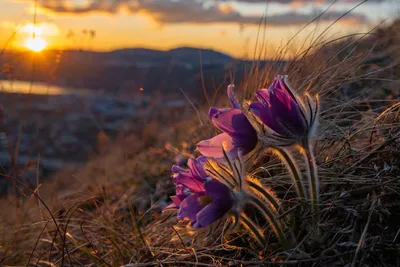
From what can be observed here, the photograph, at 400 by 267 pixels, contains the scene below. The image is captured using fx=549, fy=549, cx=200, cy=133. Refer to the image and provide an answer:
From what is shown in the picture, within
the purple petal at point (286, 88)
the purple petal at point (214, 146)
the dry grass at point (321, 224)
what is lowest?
the dry grass at point (321, 224)

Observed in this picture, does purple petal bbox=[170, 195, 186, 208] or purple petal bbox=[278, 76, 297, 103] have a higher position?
purple petal bbox=[278, 76, 297, 103]

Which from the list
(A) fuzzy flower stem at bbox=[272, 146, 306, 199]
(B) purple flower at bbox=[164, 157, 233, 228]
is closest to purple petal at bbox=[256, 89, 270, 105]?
(A) fuzzy flower stem at bbox=[272, 146, 306, 199]

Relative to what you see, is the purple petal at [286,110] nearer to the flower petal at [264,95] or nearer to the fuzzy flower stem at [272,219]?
the flower petal at [264,95]

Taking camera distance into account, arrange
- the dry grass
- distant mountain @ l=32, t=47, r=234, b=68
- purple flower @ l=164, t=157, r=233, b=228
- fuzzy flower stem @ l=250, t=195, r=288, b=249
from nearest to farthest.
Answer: purple flower @ l=164, t=157, r=233, b=228
fuzzy flower stem @ l=250, t=195, r=288, b=249
the dry grass
distant mountain @ l=32, t=47, r=234, b=68

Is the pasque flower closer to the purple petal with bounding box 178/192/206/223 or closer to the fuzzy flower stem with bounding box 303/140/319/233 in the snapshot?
the fuzzy flower stem with bounding box 303/140/319/233

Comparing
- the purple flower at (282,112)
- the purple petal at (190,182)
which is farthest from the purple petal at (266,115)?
the purple petal at (190,182)

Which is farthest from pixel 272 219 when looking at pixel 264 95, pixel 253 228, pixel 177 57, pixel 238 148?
pixel 177 57

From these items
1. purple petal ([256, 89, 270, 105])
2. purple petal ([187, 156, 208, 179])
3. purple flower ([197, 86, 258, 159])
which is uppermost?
purple petal ([256, 89, 270, 105])
